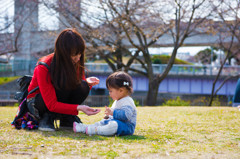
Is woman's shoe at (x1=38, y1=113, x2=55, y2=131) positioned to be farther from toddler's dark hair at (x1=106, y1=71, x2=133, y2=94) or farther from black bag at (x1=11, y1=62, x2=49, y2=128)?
toddler's dark hair at (x1=106, y1=71, x2=133, y2=94)

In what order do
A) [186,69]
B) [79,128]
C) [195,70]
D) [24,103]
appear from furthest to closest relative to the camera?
[186,69], [195,70], [24,103], [79,128]

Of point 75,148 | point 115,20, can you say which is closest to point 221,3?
point 115,20

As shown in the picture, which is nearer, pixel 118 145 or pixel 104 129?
pixel 118 145

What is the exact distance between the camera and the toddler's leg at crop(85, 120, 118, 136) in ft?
12.2

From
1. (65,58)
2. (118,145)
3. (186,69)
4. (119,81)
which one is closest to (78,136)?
(118,145)

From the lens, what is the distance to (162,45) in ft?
71.3

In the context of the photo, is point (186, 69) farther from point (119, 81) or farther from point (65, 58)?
point (65, 58)

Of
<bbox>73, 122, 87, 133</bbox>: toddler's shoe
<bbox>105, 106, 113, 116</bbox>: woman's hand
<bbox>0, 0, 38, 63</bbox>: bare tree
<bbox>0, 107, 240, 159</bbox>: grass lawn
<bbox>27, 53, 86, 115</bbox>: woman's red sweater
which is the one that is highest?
<bbox>0, 0, 38, 63</bbox>: bare tree

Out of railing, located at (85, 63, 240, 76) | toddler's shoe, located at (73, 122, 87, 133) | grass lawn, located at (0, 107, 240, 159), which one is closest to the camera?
grass lawn, located at (0, 107, 240, 159)

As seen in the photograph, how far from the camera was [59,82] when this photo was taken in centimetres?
385

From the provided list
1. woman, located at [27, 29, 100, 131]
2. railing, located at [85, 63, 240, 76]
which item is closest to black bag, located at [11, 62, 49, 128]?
woman, located at [27, 29, 100, 131]

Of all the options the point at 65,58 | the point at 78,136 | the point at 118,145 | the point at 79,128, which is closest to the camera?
the point at 118,145

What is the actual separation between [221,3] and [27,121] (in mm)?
13965

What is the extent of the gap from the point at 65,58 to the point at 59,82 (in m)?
0.32
